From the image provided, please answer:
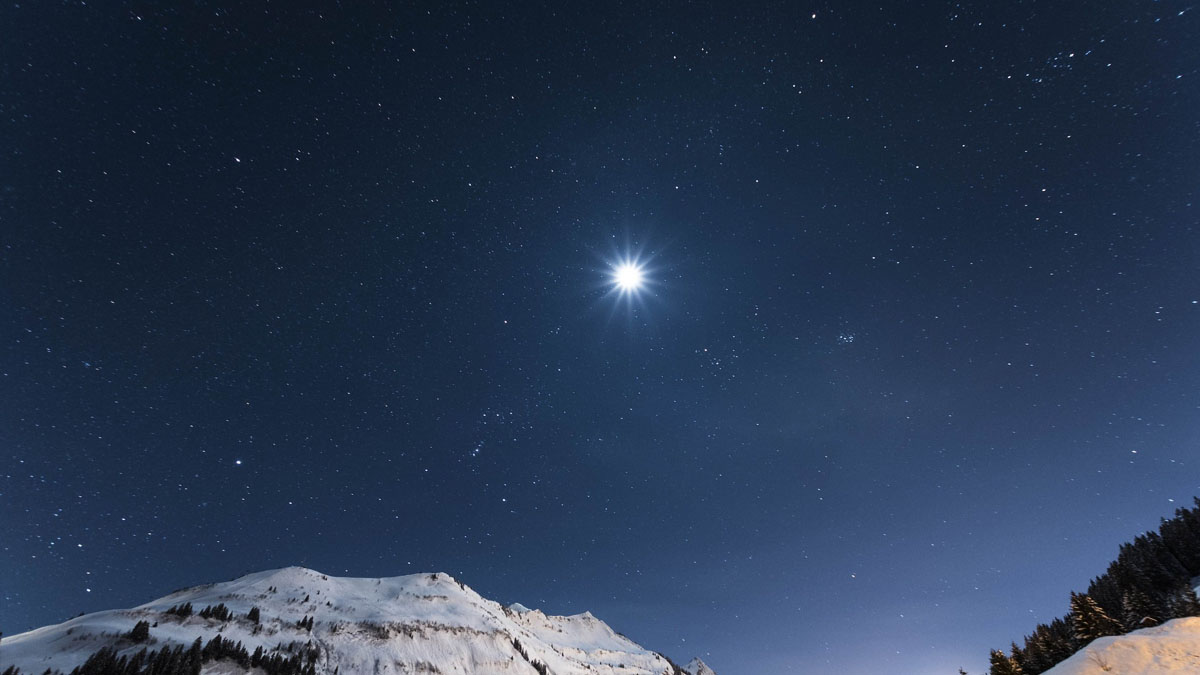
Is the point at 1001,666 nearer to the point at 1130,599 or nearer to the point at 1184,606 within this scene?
the point at 1184,606

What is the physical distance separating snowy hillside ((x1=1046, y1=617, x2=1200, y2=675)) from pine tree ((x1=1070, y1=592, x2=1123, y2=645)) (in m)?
18.6

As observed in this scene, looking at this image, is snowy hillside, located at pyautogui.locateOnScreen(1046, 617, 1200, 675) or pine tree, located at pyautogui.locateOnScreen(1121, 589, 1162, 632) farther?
pine tree, located at pyautogui.locateOnScreen(1121, 589, 1162, 632)

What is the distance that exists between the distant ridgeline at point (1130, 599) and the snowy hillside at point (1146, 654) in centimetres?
1624

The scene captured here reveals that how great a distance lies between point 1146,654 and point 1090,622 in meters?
27.2

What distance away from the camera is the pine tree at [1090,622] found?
4372 centimetres

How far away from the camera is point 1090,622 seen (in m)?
46.0

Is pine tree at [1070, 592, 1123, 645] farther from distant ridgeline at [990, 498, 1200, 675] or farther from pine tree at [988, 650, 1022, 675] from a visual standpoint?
pine tree at [988, 650, 1022, 675]

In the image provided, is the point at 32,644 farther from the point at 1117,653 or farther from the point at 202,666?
the point at 1117,653

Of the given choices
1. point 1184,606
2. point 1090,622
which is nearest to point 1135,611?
point 1184,606

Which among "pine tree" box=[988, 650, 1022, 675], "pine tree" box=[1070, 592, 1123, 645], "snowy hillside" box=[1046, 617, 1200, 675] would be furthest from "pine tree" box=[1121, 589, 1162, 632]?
"snowy hillside" box=[1046, 617, 1200, 675]

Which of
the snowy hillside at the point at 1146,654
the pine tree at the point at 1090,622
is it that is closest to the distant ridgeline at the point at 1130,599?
the pine tree at the point at 1090,622

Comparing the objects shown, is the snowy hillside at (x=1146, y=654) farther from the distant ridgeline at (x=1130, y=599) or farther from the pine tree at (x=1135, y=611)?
the pine tree at (x=1135, y=611)

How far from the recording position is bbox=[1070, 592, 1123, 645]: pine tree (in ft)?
143

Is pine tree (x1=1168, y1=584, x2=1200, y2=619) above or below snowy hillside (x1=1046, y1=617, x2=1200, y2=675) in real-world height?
above
